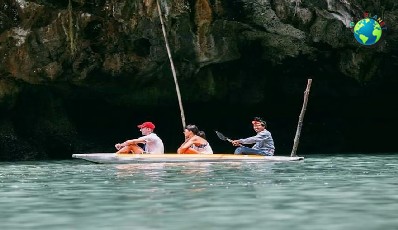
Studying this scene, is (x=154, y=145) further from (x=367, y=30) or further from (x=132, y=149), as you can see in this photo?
(x=367, y=30)

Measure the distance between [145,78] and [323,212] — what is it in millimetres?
15948

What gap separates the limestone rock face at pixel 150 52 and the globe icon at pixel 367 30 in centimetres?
267

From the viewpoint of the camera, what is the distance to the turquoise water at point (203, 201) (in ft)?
23.5

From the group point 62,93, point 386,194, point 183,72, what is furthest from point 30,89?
point 386,194

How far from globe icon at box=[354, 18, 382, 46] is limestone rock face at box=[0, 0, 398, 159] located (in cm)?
267

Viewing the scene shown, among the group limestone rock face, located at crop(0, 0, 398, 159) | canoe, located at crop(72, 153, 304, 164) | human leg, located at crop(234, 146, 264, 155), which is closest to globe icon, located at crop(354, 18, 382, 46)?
limestone rock face, located at crop(0, 0, 398, 159)

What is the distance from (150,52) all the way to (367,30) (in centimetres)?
616

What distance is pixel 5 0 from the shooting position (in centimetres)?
2166

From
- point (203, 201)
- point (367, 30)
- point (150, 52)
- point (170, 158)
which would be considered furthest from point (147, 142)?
point (203, 201)

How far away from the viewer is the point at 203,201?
8.85m

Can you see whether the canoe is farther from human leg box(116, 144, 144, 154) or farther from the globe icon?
the globe icon

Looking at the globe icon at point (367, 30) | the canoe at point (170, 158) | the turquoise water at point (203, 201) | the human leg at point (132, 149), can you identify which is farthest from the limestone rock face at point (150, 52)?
the turquoise water at point (203, 201)

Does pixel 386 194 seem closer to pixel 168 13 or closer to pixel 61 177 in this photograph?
pixel 61 177

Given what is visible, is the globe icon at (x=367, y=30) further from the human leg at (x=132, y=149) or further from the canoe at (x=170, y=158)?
the human leg at (x=132, y=149)
